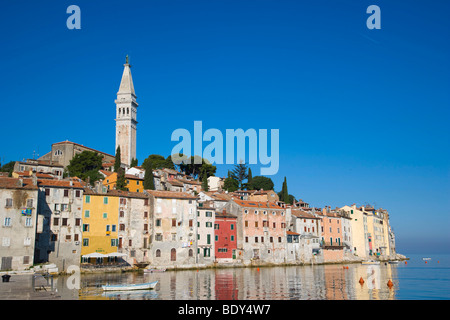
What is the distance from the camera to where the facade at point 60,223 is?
5325 centimetres

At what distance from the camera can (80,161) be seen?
317 feet

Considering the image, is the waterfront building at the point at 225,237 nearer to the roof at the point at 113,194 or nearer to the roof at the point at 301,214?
the roof at the point at 113,194

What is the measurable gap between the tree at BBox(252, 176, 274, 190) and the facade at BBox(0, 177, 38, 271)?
77255 millimetres

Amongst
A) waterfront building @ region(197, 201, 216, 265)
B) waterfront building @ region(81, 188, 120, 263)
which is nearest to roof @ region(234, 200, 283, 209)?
waterfront building @ region(197, 201, 216, 265)

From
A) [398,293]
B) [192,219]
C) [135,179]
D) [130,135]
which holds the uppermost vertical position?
[130,135]

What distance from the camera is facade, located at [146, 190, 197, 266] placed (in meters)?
62.6

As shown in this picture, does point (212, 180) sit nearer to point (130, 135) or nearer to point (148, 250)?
point (130, 135)

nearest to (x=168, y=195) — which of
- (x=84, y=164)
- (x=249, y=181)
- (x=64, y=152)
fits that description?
(x=84, y=164)

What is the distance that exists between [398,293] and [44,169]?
75558mm

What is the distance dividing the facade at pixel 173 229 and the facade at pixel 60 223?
10.9 meters

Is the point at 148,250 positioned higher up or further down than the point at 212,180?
further down

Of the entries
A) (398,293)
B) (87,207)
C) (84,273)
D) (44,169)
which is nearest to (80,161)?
(44,169)

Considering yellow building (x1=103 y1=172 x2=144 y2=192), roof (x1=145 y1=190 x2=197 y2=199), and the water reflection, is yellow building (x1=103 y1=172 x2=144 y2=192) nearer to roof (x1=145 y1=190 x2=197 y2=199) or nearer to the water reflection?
roof (x1=145 y1=190 x2=197 y2=199)

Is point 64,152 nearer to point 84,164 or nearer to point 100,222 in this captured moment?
point 84,164
